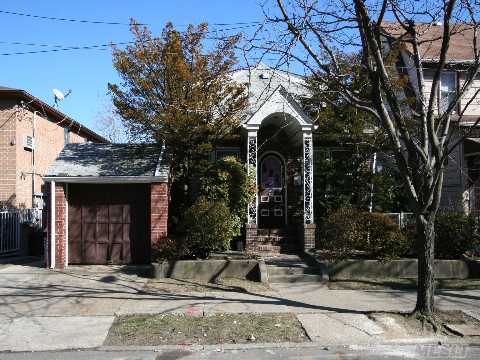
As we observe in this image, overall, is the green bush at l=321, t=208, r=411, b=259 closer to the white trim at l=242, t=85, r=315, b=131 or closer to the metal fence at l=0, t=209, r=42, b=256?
the white trim at l=242, t=85, r=315, b=131

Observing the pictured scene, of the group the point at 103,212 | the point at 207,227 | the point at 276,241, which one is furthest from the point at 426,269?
the point at 103,212

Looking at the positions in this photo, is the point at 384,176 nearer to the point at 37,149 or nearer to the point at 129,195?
the point at 129,195

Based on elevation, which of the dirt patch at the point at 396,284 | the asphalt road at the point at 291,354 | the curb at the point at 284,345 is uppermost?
the dirt patch at the point at 396,284

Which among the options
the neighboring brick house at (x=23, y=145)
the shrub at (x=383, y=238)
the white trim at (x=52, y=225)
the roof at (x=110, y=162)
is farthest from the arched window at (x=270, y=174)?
the neighboring brick house at (x=23, y=145)

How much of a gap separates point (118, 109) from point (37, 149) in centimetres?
768

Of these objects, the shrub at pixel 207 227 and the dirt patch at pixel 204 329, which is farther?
the shrub at pixel 207 227

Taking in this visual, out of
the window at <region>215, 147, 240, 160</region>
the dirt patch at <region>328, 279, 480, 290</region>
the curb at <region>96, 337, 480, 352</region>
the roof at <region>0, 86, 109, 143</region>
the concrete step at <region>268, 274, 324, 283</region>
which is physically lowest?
the curb at <region>96, 337, 480, 352</region>

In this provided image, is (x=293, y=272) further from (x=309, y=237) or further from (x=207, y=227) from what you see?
(x=309, y=237)

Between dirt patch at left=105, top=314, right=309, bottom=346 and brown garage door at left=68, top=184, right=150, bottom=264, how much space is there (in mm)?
5327

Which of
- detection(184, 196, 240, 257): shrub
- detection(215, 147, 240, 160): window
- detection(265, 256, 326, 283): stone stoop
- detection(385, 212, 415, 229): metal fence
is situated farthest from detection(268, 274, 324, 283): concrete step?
detection(215, 147, 240, 160): window

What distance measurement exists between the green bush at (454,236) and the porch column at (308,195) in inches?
128

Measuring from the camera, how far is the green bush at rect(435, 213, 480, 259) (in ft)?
40.8

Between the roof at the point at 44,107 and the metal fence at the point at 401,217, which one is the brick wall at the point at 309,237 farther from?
the roof at the point at 44,107

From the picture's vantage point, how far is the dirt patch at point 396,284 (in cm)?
1123
